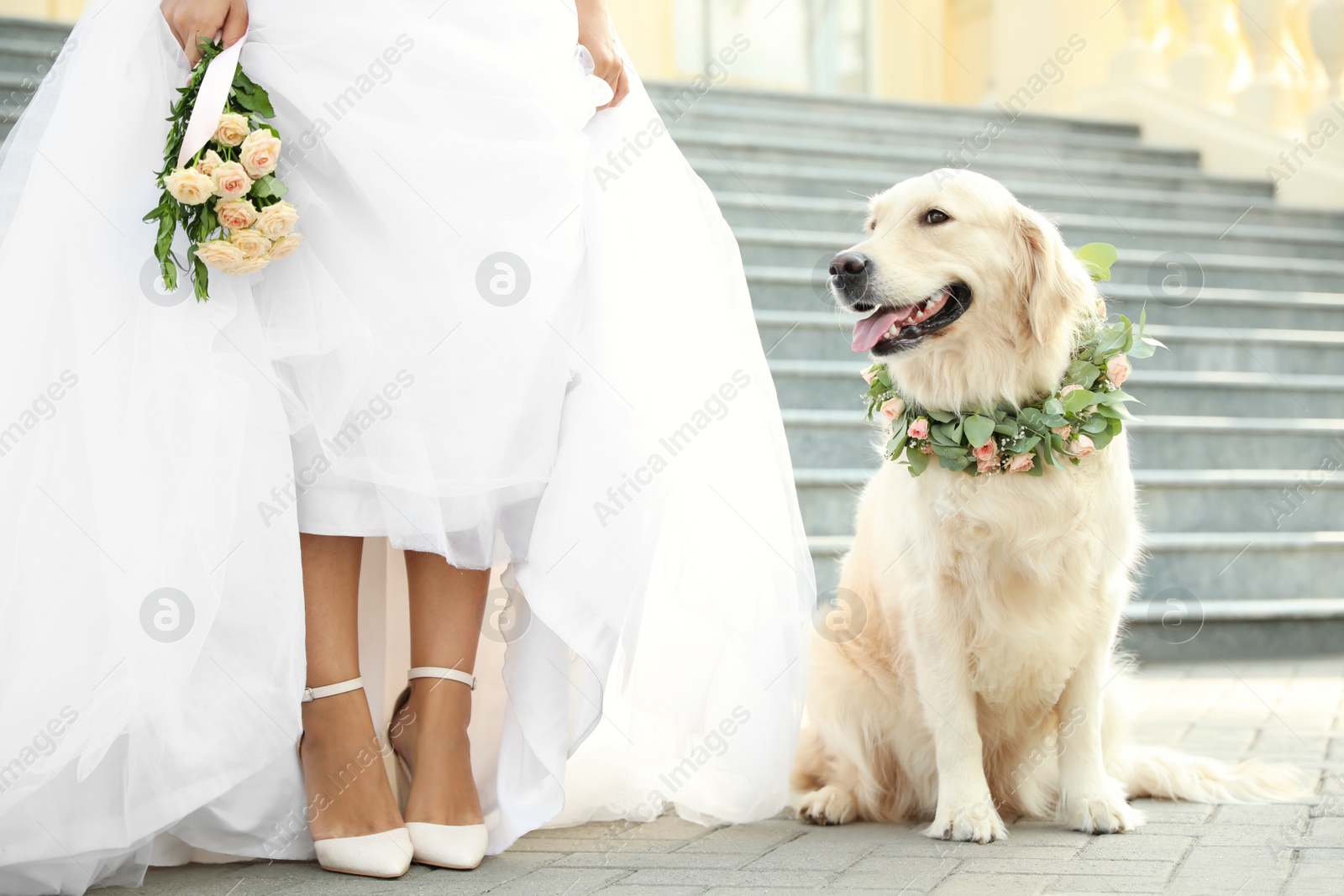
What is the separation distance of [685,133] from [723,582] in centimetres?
408

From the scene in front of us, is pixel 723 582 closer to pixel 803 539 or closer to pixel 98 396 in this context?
pixel 803 539

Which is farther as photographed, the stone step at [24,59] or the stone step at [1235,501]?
the stone step at [24,59]

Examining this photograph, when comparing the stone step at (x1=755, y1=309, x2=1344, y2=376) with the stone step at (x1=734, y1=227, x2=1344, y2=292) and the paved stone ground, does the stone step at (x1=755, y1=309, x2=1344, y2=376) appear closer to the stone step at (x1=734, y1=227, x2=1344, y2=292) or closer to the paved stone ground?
the stone step at (x1=734, y1=227, x2=1344, y2=292)

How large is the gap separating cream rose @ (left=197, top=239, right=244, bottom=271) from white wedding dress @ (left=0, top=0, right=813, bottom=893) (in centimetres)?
8

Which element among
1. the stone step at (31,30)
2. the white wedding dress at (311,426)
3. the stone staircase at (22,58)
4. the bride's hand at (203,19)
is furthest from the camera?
the stone step at (31,30)

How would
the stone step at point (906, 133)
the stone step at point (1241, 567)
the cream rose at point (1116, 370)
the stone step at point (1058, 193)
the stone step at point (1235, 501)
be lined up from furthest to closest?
1. the stone step at point (906, 133)
2. the stone step at point (1058, 193)
3. the stone step at point (1235, 501)
4. the stone step at point (1241, 567)
5. the cream rose at point (1116, 370)

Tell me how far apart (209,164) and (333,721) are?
908 mm

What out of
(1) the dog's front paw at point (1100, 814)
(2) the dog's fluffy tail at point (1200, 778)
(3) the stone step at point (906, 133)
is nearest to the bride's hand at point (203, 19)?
(1) the dog's front paw at point (1100, 814)

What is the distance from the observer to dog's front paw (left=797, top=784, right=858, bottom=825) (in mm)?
2377

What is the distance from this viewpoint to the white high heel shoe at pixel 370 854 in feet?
6.25

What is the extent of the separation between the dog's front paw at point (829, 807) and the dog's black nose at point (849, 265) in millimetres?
1020

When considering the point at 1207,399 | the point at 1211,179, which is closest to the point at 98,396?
the point at 1207,399

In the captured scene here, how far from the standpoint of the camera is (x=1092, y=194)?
6.22 m

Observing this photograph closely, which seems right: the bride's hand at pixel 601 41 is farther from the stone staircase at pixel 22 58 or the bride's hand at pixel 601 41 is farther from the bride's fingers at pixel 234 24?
the stone staircase at pixel 22 58
